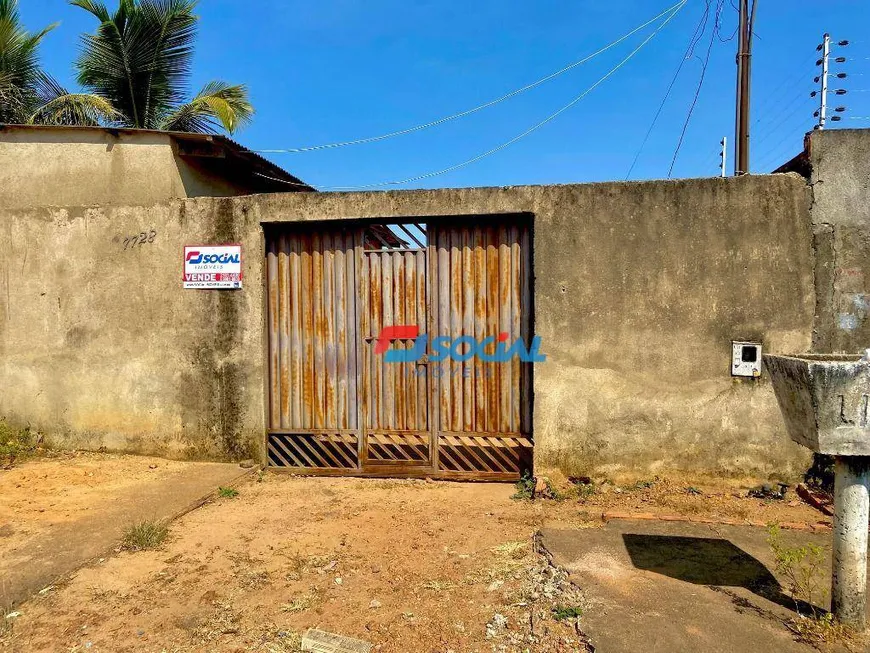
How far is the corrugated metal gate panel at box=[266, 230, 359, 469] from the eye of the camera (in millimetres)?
5062

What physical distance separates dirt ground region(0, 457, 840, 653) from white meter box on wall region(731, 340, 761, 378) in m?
1.02

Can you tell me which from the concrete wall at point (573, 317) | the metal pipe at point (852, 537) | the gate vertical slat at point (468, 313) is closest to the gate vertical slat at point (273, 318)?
the concrete wall at point (573, 317)

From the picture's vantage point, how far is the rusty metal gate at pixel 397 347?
15.8ft

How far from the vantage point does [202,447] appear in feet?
17.0

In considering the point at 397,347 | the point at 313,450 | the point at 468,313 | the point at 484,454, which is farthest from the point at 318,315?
the point at 484,454

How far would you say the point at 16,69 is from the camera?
1192 centimetres

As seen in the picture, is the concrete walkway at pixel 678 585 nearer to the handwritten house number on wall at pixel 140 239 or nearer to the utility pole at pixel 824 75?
the handwritten house number on wall at pixel 140 239

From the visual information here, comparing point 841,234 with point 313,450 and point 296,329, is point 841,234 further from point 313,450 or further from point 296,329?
point 313,450

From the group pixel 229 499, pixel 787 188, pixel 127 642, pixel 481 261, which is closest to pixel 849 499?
pixel 787 188

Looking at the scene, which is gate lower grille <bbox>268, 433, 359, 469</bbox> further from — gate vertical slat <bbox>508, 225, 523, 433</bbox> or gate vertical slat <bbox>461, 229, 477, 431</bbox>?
gate vertical slat <bbox>508, 225, 523, 433</bbox>

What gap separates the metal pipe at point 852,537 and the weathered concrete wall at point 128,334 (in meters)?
4.50

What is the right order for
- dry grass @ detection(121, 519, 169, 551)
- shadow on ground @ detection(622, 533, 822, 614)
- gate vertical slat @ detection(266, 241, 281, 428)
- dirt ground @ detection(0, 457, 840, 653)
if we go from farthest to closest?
gate vertical slat @ detection(266, 241, 281, 428) < dry grass @ detection(121, 519, 169, 551) < shadow on ground @ detection(622, 533, 822, 614) < dirt ground @ detection(0, 457, 840, 653)

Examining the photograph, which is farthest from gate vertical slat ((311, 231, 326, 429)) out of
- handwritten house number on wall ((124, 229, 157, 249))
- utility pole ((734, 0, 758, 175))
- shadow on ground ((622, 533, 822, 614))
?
utility pole ((734, 0, 758, 175))

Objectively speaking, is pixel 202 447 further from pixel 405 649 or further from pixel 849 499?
pixel 849 499
